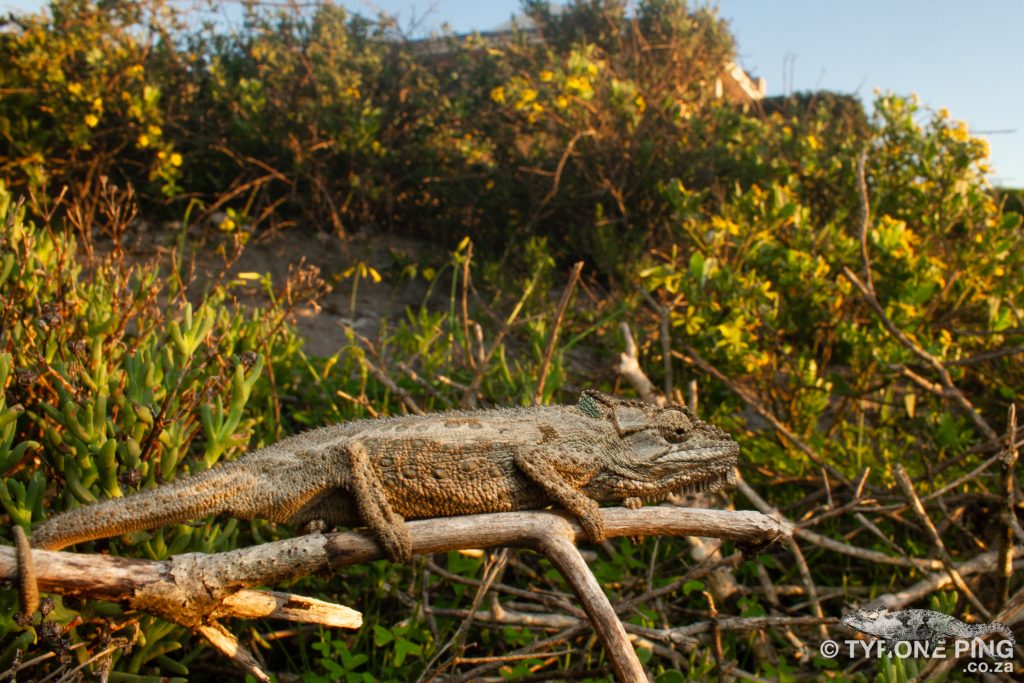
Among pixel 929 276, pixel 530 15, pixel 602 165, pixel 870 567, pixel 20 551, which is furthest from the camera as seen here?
pixel 530 15

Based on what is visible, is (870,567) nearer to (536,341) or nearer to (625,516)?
(536,341)

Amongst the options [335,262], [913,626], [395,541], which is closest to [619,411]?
[395,541]

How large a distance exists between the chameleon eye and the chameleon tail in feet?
3.87

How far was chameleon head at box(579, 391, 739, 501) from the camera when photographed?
2.25 m

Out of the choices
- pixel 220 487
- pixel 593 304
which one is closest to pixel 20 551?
pixel 220 487

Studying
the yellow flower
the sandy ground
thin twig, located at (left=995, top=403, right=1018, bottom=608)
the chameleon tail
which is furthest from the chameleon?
the yellow flower

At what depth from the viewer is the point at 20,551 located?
1.71m

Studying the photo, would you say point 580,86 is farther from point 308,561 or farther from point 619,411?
point 308,561

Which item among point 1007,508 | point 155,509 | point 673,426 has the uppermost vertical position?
point 673,426

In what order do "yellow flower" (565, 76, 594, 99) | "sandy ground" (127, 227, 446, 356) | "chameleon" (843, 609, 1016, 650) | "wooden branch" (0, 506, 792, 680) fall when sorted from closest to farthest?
1. "wooden branch" (0, 506, 792, 680)
2. "chameleon" (843, 609, 1016, 650)
3. "yellow flower" (565, 76, 594, 99)
4. "sandy ground" (127, 227, 446, 356)

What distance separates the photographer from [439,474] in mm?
2102

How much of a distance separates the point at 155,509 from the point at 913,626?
2.36 metres

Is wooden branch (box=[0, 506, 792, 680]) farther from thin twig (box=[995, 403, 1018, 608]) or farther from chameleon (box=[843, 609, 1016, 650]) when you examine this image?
thin twig (box=[995, 403, 1018, 608])

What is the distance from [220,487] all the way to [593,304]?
5.70m
